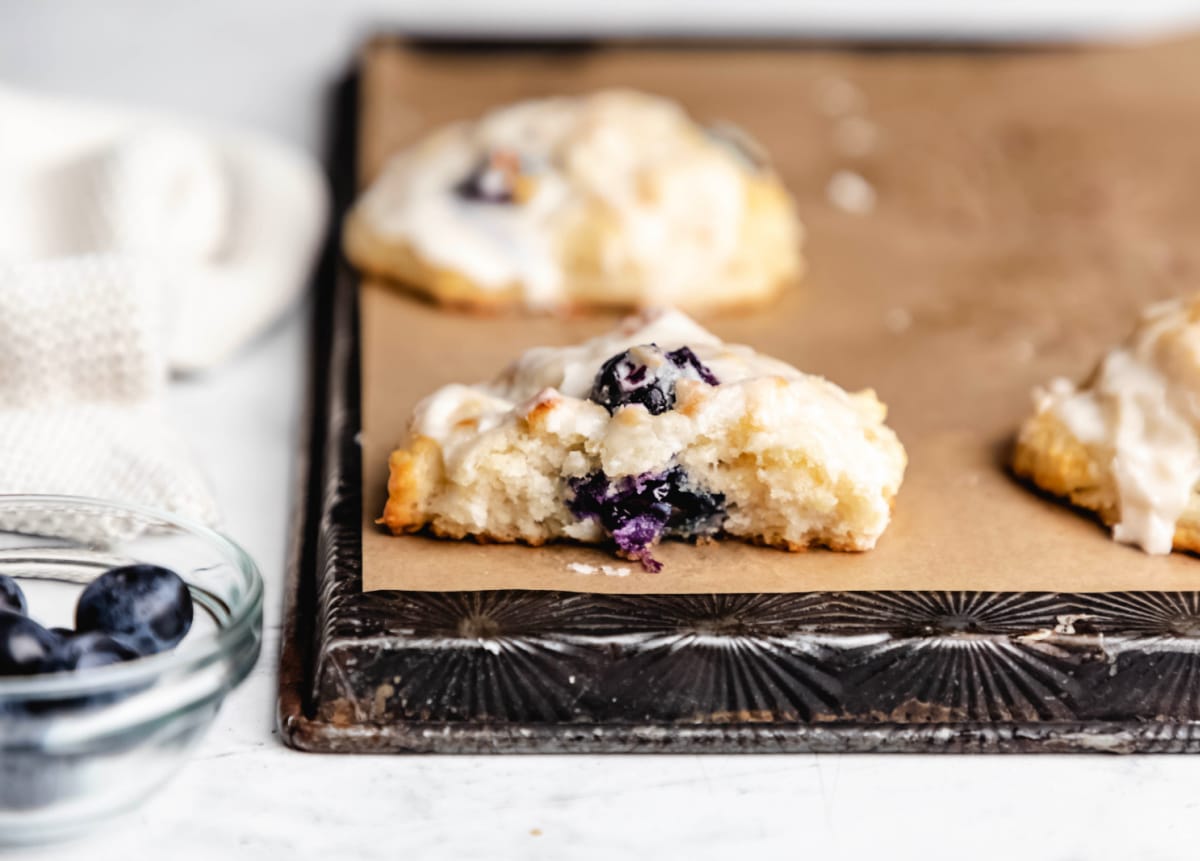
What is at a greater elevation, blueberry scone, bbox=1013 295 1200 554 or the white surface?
blueberry scone, bbox=1013 295 1200 554

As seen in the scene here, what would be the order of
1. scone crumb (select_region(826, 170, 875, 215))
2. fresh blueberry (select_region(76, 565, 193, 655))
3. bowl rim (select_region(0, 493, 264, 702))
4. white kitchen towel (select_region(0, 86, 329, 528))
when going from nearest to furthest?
bowl rim (select_region(0, 493, 264, 702))
fresh blueberry (select_region(76, 565, 193, 655))
white kitchen towel (select_region(0, 86, 329, 528))
scone crumb (select_region(826, 170, 875, 215))

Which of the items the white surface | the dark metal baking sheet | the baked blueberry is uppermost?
the baked blueberry

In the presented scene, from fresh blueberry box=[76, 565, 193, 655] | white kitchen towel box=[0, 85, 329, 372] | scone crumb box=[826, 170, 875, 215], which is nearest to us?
fresh blueberry box=[76, 565, 193, 655]

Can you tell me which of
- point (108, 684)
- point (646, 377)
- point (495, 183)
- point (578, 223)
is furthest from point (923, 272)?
point (108, 684)

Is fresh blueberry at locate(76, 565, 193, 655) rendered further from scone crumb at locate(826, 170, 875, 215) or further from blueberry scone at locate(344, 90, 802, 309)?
scone crumb at locate(826, 170, 875, 215)

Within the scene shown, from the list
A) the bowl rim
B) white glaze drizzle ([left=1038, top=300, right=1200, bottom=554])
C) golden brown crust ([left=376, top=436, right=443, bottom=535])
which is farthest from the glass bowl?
white glaze drizzle ([left=1038, top=300, right=1200, bottom=554])

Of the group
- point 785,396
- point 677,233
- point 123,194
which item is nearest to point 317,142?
point 123,194

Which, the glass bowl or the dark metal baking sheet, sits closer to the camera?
the glass bowl
